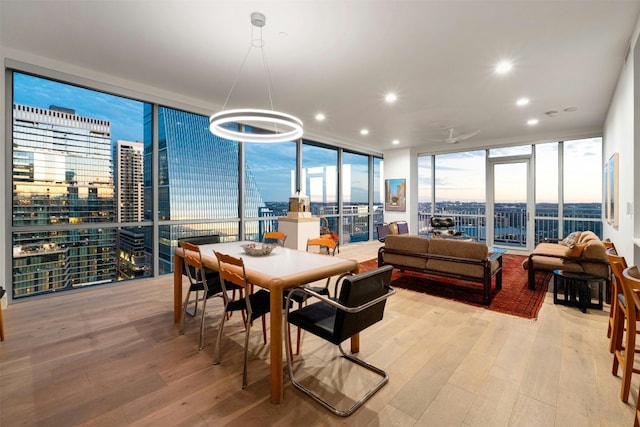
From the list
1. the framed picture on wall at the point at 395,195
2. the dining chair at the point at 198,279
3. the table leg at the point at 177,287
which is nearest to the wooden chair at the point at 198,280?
the dining chair at the point at 198,279

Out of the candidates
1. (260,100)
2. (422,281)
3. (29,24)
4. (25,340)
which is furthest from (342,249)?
(29,24)

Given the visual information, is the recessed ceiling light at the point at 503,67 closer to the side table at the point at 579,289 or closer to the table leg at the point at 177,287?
the side table at the point at 579,289

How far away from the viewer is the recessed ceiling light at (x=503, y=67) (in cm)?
335

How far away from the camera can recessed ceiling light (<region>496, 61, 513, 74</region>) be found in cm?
335

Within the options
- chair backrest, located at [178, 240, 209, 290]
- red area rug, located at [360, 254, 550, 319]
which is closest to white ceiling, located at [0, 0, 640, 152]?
chair backrest, located at [178, 240, 209, 290]

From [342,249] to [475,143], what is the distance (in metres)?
4.30

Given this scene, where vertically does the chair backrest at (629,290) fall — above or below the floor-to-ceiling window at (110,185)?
below

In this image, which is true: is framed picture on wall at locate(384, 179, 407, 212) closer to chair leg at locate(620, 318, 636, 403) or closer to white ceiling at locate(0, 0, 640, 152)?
white ceiling at locate(0, 0, 640, 152)

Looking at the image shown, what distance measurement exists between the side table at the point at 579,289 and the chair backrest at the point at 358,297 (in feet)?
9.05

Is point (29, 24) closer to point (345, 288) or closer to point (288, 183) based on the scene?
point (345, 288)

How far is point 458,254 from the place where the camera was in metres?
3.56

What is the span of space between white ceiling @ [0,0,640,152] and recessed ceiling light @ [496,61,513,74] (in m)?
0.08

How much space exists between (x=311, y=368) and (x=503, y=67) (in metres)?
3.86

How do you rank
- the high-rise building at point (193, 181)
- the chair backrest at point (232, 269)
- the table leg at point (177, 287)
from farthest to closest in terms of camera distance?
the high-rise building at point (193, 181), the table leg at point (177, 287), the chair backrest at point (232, 269)
